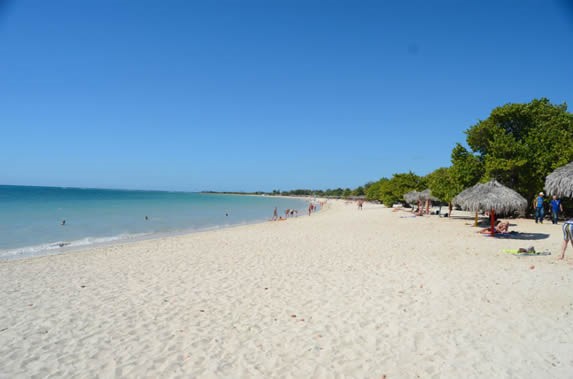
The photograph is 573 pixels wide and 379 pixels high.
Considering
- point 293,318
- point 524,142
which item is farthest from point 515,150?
point 293,318

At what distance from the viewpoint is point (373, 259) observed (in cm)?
884

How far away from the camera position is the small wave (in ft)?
38.2

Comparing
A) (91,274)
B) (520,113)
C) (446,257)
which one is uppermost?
(520,113)

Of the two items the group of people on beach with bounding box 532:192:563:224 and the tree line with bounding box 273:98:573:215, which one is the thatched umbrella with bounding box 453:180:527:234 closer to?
the group of people on beach with bounding box 532:192:563:224

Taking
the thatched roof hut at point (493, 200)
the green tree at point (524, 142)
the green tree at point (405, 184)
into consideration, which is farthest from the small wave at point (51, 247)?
the green tree at point (405, 184)

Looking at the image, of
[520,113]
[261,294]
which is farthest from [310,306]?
[520,113]

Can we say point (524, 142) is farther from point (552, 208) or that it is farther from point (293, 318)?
point (293, 318)

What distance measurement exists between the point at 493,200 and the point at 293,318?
10922 mm

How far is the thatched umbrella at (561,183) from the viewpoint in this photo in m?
12.8

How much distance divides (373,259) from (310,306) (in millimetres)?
4069

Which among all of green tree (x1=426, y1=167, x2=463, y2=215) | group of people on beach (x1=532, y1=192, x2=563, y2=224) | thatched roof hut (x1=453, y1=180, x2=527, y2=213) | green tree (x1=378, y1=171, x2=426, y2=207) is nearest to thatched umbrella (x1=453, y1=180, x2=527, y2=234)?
thatched roof hut (x1=453, y1=180, x2=527, y2=213)

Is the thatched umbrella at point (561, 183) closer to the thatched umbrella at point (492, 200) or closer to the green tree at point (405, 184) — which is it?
the thatched umbrella at point (492, 200)

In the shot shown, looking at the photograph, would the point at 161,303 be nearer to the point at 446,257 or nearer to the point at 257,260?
the point at 257,260

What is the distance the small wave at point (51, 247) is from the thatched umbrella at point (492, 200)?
15924mm
